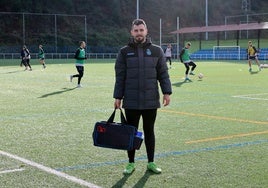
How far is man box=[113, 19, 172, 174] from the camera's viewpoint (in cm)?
652

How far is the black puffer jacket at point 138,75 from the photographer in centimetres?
653

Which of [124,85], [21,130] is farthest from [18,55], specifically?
[124,85]

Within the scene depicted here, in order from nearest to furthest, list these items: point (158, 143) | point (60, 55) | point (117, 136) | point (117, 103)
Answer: point (117, 136) → point (117, 103) → point (158, 143) → point (60, 55)

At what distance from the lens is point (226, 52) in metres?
56.2

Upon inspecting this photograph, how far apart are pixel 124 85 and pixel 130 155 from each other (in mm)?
977

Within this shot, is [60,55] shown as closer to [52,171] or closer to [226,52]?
[226,52]

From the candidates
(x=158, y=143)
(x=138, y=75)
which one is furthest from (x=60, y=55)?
(x=138, y=75)

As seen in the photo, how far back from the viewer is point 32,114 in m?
12.2

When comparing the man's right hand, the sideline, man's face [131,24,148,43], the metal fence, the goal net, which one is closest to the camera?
man's face [131,24,148,43]

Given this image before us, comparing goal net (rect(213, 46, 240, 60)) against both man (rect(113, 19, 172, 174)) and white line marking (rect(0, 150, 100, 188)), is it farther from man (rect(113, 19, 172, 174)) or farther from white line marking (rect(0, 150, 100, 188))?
man (rect(113, 19, 172, 174))

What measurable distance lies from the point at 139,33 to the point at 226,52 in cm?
5101

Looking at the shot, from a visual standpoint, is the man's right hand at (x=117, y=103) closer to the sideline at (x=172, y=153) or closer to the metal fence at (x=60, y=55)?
the sideline at (x=172, y=153)

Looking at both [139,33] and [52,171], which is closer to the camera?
A: [139,33]

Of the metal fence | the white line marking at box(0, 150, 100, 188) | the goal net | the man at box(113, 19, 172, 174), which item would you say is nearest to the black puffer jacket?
the man at box(113, 19, 172, 174)
